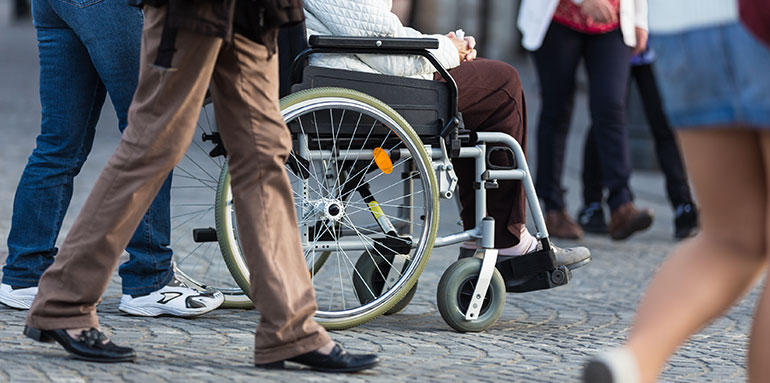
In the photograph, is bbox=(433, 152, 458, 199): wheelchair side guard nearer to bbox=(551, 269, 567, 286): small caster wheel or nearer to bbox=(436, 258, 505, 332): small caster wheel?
bbox=(436, 258, 505, 332): small caster wheel

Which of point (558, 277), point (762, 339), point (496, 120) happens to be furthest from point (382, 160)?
point (762, 339)

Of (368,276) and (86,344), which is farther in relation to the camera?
(368,276)

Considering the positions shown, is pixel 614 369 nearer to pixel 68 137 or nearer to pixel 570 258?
pixel 570 258

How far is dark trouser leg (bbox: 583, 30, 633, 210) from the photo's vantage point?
6590 mm

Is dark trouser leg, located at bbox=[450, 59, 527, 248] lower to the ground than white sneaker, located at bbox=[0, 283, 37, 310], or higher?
higher

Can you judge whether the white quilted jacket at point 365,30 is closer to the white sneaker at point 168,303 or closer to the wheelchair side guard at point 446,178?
the wheelchair side guard at point 446,178

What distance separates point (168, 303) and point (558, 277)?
1.34 metres

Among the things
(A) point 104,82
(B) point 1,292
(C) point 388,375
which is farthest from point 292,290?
(B) point 1,292

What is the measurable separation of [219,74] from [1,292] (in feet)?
4.84

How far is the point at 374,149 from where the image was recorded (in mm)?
4047

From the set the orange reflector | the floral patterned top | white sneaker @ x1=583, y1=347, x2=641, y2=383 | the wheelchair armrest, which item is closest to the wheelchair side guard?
the orange reflector

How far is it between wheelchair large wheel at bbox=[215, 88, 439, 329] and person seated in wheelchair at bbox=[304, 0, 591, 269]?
0.19 metres

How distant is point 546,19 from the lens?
21.2 ft

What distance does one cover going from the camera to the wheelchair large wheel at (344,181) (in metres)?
3.84
